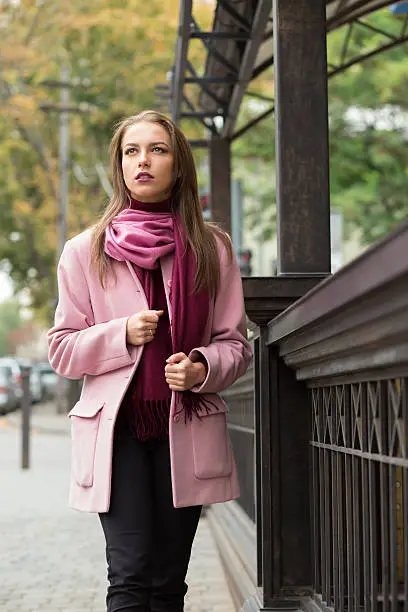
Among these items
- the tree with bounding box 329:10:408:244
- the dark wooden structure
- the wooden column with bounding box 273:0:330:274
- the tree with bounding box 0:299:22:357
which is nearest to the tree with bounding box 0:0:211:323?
the tree with bounding box 329:10:408:244

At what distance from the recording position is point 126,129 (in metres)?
3.77

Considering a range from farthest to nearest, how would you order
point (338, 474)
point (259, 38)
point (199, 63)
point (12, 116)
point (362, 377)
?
point (12, 116) → point (199, 63) → point (259, 38) → point (338, 474) → point (362, 377)

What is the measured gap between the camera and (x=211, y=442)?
3648 millimetres

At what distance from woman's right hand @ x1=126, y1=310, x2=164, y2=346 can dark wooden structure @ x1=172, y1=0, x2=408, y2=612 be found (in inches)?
16.9

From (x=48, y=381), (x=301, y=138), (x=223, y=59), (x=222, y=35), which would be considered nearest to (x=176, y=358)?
(x=301, y=138)

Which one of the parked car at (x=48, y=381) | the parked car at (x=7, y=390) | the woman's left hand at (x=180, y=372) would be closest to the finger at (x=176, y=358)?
the woman's left hand at (x=180, y=372)

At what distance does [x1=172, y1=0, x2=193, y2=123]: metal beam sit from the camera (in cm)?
937

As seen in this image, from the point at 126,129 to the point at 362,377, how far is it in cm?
102

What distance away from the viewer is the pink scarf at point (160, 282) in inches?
141

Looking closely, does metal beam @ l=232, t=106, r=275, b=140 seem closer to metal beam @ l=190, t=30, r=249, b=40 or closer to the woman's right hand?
metal beam @ l=190, t=30, r=249, b=40

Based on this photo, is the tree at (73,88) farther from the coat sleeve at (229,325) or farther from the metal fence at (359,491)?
the coat sleeve at (229,325)

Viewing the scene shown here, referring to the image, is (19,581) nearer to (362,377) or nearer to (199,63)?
(362,377)

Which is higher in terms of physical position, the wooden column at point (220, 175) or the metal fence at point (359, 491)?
the wooden column at point (220, 175)

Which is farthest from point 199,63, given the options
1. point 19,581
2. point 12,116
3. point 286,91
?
point 286,91
